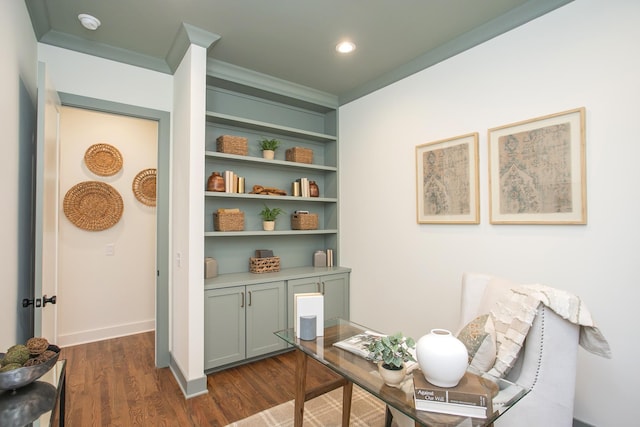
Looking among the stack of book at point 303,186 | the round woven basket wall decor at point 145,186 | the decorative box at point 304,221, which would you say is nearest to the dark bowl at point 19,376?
the decorative box at point 304,221

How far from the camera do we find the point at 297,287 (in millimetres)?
3363

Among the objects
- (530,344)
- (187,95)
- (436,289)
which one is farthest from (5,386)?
(436,289)

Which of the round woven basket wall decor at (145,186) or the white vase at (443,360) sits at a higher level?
the round woven basket wall decor at (145,186)

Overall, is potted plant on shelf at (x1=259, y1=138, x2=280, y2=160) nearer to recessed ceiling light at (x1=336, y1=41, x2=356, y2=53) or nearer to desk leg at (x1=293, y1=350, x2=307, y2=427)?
recessed ceiling light at (x1=336, y1=41, x2=356, y2=53)

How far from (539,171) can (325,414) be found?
222cm

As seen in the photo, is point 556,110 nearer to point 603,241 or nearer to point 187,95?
point 603,241

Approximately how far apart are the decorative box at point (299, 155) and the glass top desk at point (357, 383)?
2005 mm

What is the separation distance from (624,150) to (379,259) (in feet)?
6.70

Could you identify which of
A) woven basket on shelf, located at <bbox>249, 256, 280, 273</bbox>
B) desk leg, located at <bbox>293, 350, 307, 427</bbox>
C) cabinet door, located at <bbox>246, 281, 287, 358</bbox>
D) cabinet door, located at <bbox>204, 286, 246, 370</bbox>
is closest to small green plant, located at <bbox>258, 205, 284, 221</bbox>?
woven basket on shelf, located at <bbox>249, 256, 280, 273</bbox>

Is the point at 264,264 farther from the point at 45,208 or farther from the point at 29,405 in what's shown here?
the point at 29,405

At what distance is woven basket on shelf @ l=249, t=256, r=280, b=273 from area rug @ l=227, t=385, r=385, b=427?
133 centimetres

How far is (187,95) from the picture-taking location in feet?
8.71

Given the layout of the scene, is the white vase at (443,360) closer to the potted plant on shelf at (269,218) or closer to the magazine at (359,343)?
the magazine at (359,343)

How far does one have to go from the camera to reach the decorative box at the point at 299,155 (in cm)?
364
